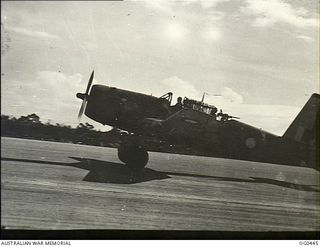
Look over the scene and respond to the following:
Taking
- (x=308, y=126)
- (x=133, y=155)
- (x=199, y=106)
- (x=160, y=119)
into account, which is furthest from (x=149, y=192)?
(x=308, y=126)

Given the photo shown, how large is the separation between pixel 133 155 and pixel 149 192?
0.55 ft

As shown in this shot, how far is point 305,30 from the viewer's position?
2.10 metres

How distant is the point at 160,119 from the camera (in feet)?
6.40

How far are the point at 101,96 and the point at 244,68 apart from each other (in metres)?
0.66

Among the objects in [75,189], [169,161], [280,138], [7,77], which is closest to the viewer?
[7,77]

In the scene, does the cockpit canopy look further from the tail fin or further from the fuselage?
the tail fin

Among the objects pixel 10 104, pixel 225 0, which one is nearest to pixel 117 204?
pixel 10 104

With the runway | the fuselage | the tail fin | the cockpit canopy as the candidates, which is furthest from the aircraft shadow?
the tail fin

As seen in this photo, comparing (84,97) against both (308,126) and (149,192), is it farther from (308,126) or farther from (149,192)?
(308,126)

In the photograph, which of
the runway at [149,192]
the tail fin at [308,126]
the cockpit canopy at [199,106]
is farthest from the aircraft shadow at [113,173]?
the tail fin at [308,126]

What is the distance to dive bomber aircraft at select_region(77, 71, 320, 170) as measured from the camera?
187 cm

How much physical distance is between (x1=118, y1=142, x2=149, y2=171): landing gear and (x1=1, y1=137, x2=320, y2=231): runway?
2cm

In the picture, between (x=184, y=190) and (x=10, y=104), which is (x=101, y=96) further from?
(x=184, y=190)

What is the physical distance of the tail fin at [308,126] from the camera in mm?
2053
